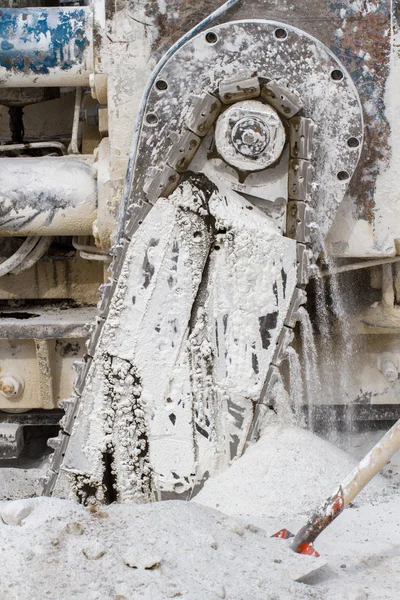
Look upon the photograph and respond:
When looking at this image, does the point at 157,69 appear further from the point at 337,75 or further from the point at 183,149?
the point at 337,75

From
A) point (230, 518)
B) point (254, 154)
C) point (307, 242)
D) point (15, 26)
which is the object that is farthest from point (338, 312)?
point (15, 26)

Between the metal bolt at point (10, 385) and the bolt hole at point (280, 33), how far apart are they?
132 centimetres

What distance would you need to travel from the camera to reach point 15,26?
2.39 meters

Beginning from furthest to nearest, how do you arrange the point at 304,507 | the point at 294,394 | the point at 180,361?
1. the point at 294,394
2. the point at 180,361
3. the point at 304,507

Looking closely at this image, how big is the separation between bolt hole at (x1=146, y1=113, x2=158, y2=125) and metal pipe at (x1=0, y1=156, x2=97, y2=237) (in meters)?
0.43

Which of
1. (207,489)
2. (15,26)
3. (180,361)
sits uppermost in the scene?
(15,26)

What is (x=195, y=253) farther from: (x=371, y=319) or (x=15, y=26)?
(x=15, y=26)

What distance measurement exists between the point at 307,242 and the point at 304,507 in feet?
1.94

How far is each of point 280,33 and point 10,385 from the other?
1.34 meters

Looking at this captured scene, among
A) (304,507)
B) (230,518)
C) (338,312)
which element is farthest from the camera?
(338,312)

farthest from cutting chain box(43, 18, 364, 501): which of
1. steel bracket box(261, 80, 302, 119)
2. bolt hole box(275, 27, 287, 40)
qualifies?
bolt hole box(275, 27, 287, 40)

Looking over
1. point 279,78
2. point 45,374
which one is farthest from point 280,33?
point 45,374

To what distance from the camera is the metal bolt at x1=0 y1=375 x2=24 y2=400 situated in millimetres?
2541

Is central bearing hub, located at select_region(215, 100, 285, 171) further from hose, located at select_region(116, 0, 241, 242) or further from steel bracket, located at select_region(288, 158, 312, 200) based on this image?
hose, located at select_region(116, 0, 241, 242)
